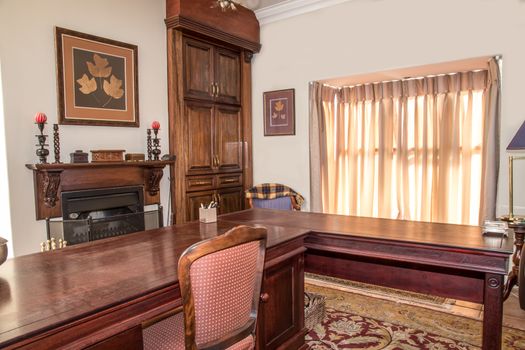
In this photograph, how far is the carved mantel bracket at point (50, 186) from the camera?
2.93 m

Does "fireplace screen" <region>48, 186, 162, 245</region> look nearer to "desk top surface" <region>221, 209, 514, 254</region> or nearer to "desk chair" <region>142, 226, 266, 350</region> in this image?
"desk top surface" <region>221, 209, 514, 254</region>

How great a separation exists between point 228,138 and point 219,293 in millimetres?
3423

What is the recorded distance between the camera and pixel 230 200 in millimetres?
4539

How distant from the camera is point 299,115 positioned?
4.37 meters

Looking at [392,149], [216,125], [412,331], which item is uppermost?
[216,125]

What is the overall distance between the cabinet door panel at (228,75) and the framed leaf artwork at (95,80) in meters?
1.02

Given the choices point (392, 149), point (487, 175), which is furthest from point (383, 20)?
point (487, 175)

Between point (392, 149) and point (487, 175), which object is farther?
point (392, 149)

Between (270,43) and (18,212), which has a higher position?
(270,43)

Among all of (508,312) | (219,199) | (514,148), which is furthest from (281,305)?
(219,199)

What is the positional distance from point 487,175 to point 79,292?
11.0ft

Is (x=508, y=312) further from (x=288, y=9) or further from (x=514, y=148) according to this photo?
(x=288, y=9)

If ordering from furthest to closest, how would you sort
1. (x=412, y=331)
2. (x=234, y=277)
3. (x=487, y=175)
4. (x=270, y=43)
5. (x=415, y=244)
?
(x=270, y=43) < (x=487, y=175) < (x=412, y=331) < (x=415, y=244) < (x=234, y=277)

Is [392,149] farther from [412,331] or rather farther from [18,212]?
[18,212]
